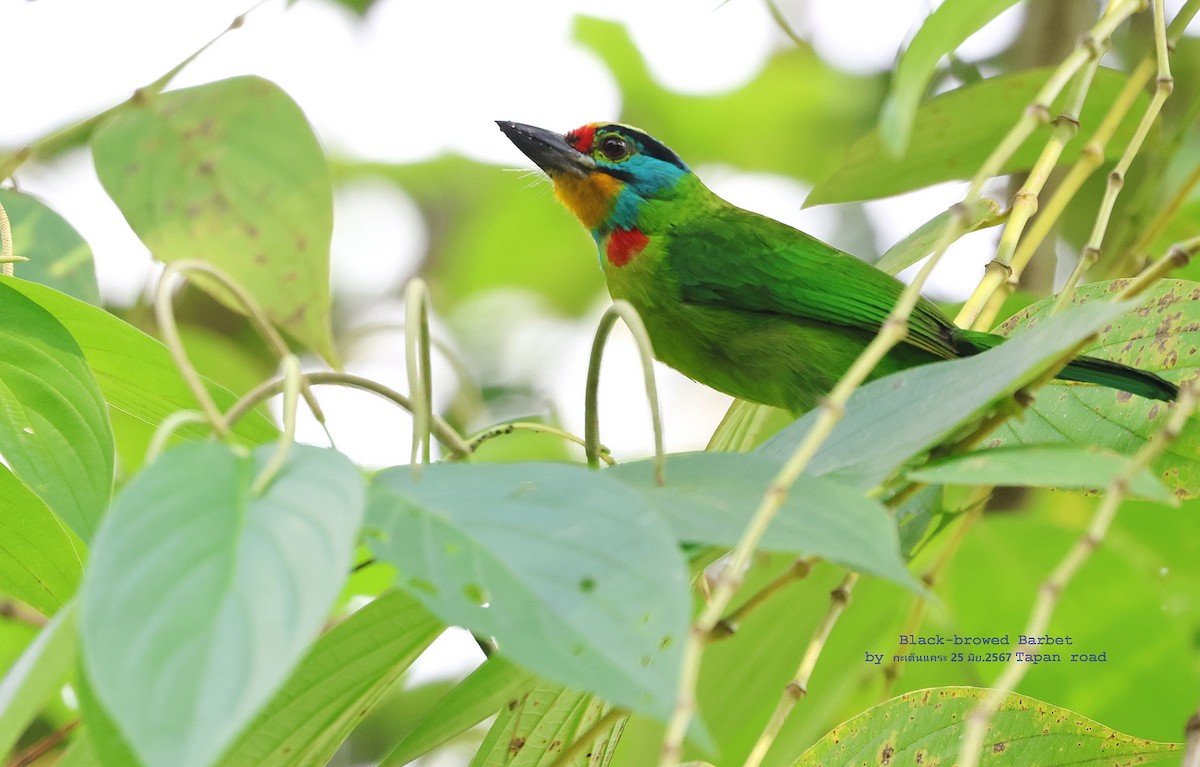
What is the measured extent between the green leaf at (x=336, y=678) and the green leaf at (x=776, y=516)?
0.31 metres

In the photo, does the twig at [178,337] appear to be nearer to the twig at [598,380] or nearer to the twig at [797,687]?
the twig at [598,380]

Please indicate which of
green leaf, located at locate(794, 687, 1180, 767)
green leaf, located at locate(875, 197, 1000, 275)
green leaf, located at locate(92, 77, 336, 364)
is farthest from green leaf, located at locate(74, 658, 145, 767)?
green leaf, located at locate(875, 197, 1000, 275)

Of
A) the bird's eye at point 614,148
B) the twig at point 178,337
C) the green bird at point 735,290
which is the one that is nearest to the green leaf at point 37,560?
the twig at point 178,337

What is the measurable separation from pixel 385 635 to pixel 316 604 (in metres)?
0.57

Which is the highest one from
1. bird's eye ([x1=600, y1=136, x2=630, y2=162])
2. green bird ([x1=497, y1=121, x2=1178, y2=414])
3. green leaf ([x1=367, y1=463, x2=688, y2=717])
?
bird's eye ([x1=600, y1=136, x2=630, y2=162])

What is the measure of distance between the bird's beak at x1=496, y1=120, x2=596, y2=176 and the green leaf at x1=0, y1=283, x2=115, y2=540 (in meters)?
1.73

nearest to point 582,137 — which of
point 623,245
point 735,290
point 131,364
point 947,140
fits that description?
point 623,245

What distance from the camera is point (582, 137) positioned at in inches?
133

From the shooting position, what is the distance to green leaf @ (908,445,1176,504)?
1.01 meters

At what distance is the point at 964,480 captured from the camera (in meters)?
1.09

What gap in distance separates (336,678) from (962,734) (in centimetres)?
89

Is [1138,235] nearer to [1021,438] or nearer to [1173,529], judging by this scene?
[1173,529]

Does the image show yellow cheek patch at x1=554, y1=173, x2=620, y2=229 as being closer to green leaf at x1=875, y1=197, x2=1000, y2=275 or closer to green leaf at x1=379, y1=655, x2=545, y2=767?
green leaf at x1=875, y1=197, x2=1000, y2=275

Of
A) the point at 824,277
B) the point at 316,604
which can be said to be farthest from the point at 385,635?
the point at 824,277
